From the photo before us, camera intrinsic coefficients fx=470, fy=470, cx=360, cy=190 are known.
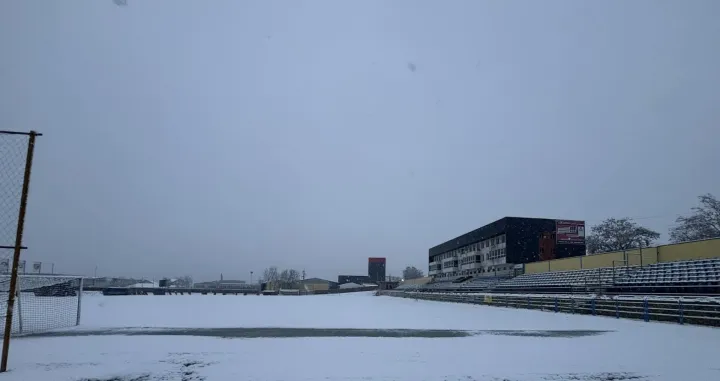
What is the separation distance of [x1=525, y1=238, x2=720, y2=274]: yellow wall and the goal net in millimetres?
30994

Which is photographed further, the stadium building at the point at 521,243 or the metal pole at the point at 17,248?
the stadium building at the point at 521,243

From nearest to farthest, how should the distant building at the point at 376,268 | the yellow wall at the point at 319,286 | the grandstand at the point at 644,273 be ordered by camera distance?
the grandstand at the point at 644,273, the distant building at the point at 376,268, the yellow wall at the point at 319,286

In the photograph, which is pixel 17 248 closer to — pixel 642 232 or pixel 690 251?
pixel 690 251

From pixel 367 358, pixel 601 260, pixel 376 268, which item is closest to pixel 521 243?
pixel 601 260

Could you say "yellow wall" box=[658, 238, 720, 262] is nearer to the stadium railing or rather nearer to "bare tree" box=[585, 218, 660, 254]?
the stadium railing

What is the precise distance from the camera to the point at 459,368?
8641 millimetres

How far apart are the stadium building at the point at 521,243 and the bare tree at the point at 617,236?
28.8 feet

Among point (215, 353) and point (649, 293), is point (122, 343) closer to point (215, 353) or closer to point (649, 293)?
point (215, 353)

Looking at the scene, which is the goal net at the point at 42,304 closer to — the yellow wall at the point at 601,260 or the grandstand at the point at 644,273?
the grandstand at the point at 644,273

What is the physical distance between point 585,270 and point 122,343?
32976mm

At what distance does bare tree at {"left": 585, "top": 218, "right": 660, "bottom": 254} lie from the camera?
6444 centimetres

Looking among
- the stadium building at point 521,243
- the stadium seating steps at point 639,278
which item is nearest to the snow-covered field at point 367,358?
the stadium seating steps at point 639,278

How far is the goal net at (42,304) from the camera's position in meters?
16.0

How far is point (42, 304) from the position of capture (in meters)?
20.7
